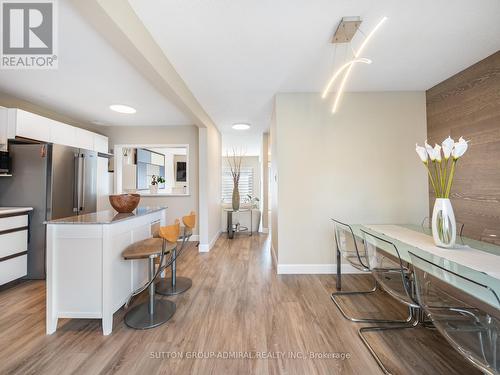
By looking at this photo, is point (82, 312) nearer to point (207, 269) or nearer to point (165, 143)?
point (207, 269)

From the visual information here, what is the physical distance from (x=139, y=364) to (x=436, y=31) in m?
3.42

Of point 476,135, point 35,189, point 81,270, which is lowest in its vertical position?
point 81,270

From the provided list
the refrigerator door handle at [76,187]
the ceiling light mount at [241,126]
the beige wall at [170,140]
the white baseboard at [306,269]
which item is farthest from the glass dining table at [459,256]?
the refrigerator door handle at [76,187]

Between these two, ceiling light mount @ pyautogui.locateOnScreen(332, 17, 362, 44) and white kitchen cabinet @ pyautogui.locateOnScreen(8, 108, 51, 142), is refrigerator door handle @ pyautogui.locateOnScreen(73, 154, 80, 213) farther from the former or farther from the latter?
ceiling light mount @ pyautogui.locateOnScreen(332, 17, 362, 44)

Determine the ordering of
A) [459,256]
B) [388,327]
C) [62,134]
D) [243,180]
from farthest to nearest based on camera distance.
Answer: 1. [243,180]
2. [62,134]
3. [388,327]
4. [459,256]

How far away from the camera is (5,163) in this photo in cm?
273

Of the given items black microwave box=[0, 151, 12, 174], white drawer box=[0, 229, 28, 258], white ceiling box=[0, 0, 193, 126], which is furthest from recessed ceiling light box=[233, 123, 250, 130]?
white drawer box=[0, 229, 28, 258]

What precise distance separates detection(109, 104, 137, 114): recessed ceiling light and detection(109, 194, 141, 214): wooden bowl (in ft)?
6.48

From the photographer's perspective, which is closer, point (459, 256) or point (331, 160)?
point (459, 256)

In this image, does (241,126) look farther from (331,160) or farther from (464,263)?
(464,263)

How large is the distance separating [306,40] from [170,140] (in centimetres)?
359

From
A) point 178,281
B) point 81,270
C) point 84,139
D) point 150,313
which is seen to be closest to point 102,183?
point 84,139

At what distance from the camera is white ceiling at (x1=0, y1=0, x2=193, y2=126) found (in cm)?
192

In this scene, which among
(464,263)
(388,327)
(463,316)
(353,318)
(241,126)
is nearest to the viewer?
(463,316)
